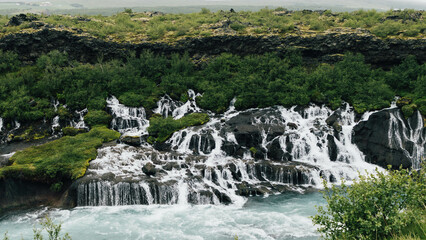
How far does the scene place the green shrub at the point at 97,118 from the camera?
114 feet

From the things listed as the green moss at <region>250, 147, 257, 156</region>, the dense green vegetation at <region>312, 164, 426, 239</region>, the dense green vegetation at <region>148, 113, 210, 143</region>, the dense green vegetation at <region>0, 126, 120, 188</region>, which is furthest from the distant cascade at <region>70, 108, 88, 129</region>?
the dense green vegetation at <region>312, 164, 426, 239</region>

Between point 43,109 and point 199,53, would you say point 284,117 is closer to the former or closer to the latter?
point 199,53

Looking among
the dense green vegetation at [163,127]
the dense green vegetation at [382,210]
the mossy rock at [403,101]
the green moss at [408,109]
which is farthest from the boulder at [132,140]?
the mossy rock at [403,101]

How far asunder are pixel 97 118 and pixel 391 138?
32699mm

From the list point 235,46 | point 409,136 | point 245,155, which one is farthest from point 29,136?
point 409,136

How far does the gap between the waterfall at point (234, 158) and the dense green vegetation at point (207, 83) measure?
223 centimetres

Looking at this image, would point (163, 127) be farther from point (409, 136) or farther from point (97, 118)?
point (409, 136)

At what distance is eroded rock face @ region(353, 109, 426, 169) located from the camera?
28.4m

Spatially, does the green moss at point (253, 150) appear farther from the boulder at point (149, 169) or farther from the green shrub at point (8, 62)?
the green shrub at point (8, 62)

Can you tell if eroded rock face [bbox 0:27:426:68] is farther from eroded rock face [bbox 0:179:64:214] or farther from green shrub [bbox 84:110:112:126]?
eroded rock face [bbox 0:179:64:214]

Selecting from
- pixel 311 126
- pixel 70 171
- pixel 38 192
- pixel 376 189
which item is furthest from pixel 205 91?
pixel 376 189

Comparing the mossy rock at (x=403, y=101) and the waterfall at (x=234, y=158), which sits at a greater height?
the mossy rock at (x=403, y=101)

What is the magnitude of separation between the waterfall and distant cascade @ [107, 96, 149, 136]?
12cm

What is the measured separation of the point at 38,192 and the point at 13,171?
267cm
